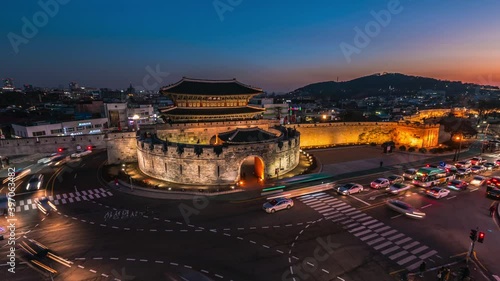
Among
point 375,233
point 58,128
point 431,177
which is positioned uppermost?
point 58,128

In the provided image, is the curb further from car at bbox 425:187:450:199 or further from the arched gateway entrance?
car at bbox 425:187:450:199

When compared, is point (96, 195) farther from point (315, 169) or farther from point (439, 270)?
point (439, 270)

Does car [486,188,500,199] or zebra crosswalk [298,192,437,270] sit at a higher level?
car [486,188,500,199]

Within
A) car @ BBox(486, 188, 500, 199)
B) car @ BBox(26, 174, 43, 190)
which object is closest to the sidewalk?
car @ BBox(486, 188, 500, 199)

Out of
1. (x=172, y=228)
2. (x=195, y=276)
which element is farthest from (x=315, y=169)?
(x=195, y=276)

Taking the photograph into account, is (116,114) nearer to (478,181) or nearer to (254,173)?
(254,173)

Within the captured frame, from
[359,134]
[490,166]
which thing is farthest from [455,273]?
[359,134]
